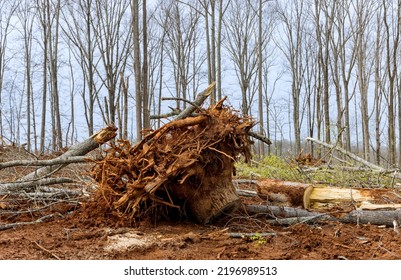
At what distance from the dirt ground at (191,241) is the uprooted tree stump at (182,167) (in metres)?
0.19

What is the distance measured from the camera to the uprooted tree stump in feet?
11.8

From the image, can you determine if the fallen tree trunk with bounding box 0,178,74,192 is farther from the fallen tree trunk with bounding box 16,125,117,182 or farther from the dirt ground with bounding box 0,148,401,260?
the dirt ground with bounding box 0,148,401,260

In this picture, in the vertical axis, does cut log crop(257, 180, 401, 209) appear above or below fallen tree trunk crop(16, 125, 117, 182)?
below

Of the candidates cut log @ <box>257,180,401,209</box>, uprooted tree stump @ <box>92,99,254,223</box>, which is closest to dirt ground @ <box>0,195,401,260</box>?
uprooted tree stump @ <box>92,99,254,223</box>

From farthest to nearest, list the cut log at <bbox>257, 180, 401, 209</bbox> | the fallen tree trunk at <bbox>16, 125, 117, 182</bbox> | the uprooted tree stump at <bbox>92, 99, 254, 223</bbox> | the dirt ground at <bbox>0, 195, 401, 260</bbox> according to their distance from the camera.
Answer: the fallen tree trunk at <bbox>16, 125, 117, 182</bbox>
the cut log at <bbox>257, 180, 401, 209</bbox>
the uprooted tree stump at <bbox>92, 99, 254, 223</bbox>
the dirt ground at <bbox>0, 195, 401, 260</bbox>

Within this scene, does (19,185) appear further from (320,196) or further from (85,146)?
(320,196)

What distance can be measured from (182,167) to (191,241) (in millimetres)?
684

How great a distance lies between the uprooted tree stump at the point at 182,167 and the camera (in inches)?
141

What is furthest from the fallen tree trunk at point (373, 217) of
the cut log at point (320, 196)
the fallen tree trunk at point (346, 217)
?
the cut log at point (320, 196)

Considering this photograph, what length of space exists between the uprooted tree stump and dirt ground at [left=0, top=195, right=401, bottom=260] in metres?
0.19

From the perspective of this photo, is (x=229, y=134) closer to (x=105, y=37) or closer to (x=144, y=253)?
(x=144, y=253)

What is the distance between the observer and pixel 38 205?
4.50 m
